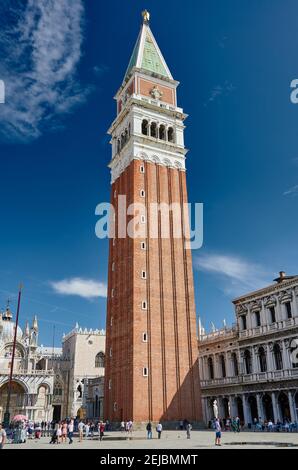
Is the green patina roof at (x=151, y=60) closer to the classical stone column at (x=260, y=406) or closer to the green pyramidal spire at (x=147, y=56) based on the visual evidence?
the green pyramidal spire at (x=147, y=56)

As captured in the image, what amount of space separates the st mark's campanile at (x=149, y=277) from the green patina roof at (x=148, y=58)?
0.30 metres

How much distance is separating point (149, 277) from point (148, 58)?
3162 centimetres

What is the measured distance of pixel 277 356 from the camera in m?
43.9

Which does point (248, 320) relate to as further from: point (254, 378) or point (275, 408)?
point (275, 408)

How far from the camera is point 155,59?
6131 cm

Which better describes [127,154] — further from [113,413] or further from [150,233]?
[113,413]

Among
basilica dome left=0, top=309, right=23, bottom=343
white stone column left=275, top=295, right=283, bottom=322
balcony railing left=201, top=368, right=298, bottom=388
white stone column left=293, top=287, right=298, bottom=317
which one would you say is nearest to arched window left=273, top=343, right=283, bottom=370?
balcony railing left=201, top=368, right=298, bottom=388

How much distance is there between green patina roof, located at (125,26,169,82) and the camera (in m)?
59.2

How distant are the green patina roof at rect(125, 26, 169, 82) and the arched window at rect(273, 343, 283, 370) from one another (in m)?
36.8

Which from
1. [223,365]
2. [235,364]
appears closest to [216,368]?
[223,365]

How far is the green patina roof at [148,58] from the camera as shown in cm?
5916

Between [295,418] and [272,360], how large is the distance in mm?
5713

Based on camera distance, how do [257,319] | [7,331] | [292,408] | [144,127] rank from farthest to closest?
[7,331]
[144,127]
[257,319]
[292,408]

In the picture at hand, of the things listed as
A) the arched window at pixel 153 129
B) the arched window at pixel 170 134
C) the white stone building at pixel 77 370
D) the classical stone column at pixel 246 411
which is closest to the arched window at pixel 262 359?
the classical stone column at pixel 246 411
